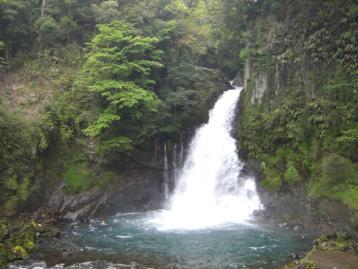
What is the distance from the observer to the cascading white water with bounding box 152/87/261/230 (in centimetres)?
2216

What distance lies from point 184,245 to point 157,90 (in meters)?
14.3

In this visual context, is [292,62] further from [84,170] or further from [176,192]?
[84,170]

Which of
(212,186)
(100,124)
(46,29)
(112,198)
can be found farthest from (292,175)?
(46,29)

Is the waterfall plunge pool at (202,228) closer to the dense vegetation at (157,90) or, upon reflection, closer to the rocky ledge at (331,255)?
the rocky ledge at (331,255)

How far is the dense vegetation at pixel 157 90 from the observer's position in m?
21.2

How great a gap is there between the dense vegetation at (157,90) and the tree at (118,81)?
9 centimetres

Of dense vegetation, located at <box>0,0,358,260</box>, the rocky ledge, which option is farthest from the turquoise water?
dense vegetation, located at <box>0,0,358,260</box>

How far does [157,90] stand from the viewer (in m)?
28.8

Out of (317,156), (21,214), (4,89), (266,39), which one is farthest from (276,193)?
(4,89)

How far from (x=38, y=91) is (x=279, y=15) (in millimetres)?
17565

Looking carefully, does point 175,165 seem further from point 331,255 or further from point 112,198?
point 331,255

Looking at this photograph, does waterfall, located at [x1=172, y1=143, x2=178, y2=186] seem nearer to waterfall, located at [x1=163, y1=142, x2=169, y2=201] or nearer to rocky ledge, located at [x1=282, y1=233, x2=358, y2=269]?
waterfall, located at [x1=163, y1=142, x2=169, y2=201]

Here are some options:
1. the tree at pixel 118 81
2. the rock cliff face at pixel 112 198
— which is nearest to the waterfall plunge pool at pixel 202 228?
the rock cliff face at pixel 112 198

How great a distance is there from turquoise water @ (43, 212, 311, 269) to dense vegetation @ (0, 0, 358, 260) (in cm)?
375
